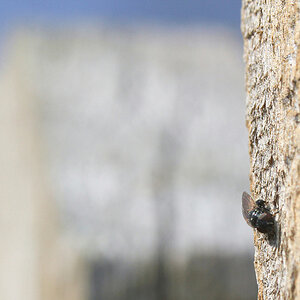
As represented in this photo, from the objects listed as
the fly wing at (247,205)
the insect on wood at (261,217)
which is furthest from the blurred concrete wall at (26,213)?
the insect on wood at (261,217)

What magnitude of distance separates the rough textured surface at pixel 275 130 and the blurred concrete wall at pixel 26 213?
1.66 meters

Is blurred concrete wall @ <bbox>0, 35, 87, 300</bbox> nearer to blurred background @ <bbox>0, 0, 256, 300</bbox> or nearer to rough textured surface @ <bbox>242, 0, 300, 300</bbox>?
blurred background @ <bbox>0, 0, 256, 300</bbox>

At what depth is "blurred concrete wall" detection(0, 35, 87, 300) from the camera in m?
2.33

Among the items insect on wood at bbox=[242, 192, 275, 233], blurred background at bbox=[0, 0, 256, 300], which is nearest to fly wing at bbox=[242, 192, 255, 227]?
insect on wood at bbox=[242, 192, 275, 233]

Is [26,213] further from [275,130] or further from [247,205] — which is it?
[275,130]

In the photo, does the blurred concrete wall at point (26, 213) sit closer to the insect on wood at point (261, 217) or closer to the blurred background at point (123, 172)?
the blurred background at point (123, 172)

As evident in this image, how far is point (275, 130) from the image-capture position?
0.64 metres

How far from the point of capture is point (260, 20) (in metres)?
0.70

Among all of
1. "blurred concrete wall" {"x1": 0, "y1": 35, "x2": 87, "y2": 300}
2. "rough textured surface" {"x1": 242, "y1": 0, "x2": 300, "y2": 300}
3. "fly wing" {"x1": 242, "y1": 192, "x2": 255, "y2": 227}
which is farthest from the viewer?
"blurred concrete wall" {"x1": 0, "y1": 35, "x2": 87, "y2": 300}

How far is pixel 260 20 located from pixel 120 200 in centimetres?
190

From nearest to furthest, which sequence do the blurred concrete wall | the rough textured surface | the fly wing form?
the rough textured surface, the fly wing, the blurred concrete wall

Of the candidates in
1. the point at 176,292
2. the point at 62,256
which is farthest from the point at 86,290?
the point at 176,292

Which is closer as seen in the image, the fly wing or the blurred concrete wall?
the fly wing

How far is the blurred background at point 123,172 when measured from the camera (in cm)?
236
